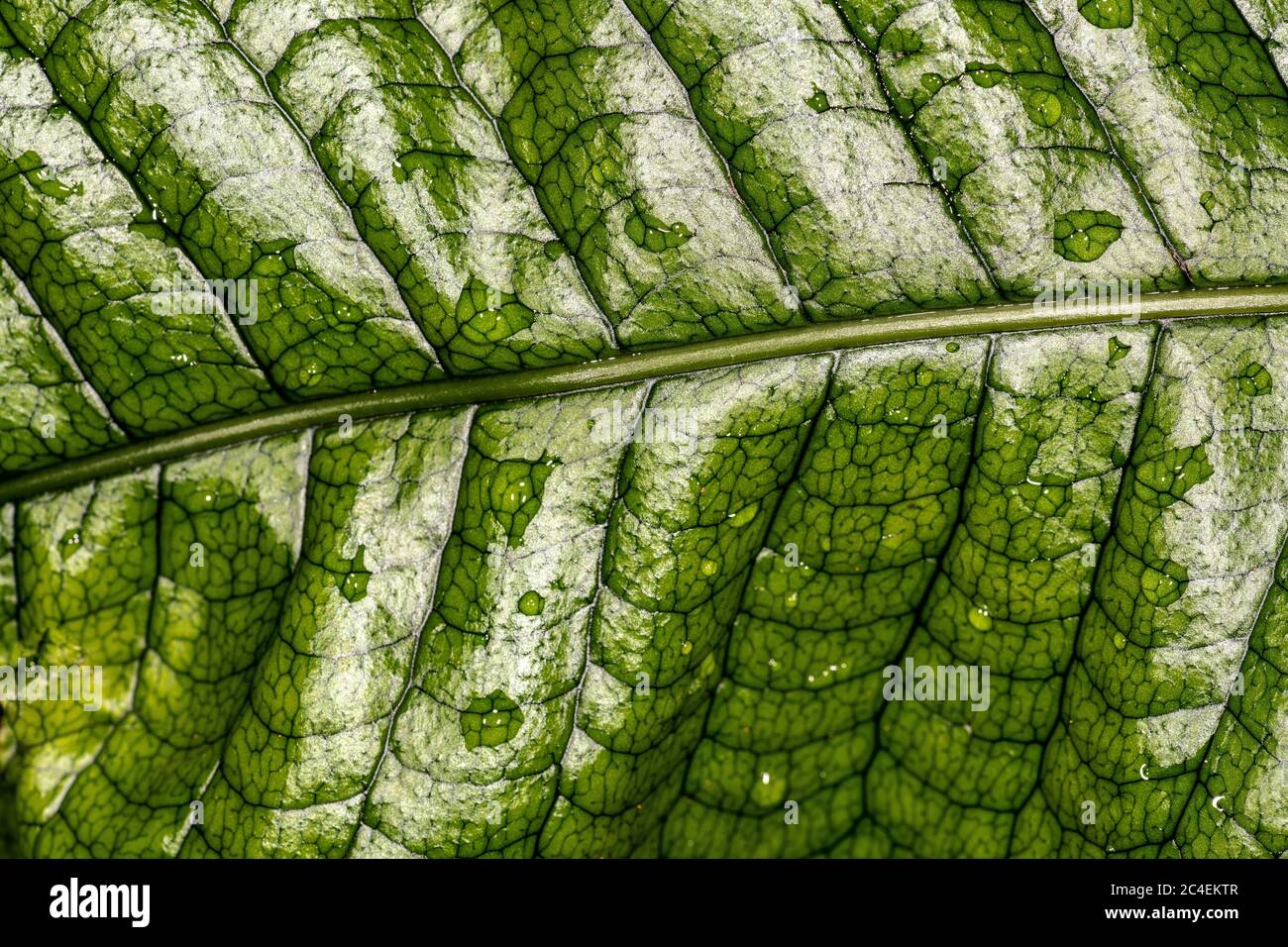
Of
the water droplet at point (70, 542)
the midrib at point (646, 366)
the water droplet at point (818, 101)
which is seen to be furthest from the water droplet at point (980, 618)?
the water droplet at point (70, 542)

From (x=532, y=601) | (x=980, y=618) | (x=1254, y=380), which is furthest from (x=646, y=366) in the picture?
(x=1254, y=380)

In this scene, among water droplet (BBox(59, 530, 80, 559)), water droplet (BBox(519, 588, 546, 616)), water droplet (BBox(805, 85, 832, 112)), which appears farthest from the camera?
water droplet (BBox(59, 530, 80, 559))

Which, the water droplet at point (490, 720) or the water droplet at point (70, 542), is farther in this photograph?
the water droplet at point (70, 542)

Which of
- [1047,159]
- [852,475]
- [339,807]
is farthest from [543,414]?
[1047,159]

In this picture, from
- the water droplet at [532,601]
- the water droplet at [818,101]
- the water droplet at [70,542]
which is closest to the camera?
the water droplet at [818,101]

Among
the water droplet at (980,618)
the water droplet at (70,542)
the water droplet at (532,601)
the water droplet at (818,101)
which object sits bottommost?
the water droplet at (70,542)

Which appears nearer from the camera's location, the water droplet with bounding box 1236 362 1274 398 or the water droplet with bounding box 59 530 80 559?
the water droplet with bounding box 1236 362 1274 398

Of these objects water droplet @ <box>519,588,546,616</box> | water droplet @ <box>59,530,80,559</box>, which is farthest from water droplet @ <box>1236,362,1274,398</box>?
water droplet @ <box>59,530,80,559</box>

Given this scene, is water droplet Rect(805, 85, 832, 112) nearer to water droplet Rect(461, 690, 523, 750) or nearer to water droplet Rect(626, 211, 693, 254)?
water droplet Rect(626, 211, 693, 254)

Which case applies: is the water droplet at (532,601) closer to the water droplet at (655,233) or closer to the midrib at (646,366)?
the midrib at (646,366)
